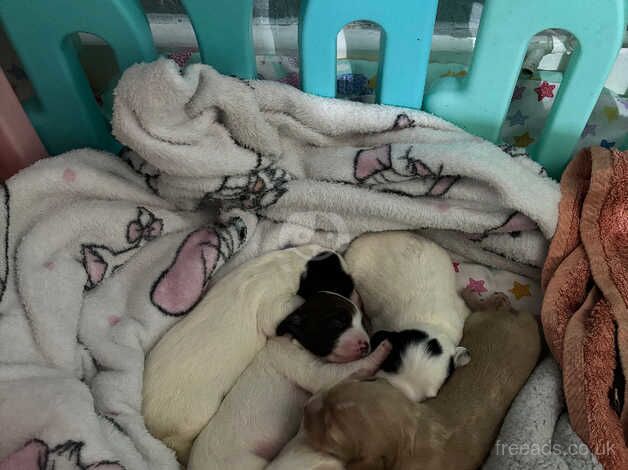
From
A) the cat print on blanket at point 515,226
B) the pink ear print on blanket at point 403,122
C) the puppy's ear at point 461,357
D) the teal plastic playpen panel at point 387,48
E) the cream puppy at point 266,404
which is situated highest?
the teal plastic playpen panel at point 387,48

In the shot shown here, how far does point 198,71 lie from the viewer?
954 mm

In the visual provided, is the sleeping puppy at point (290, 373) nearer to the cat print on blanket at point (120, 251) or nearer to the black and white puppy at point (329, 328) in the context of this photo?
the black and white puppy at point (329, 328)

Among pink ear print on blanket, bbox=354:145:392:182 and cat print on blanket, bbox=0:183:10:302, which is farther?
pink ear print on blanket, bbox=354:145:392:182

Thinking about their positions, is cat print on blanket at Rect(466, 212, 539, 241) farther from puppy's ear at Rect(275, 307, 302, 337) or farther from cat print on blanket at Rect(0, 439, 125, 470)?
cat print on blanket at Rect(0, 439, 125, 470)

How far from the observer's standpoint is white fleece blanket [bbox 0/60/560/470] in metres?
0.91

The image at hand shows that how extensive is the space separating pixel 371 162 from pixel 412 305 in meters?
0.27

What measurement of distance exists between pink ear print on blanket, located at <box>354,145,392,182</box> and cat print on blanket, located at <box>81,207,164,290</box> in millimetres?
383

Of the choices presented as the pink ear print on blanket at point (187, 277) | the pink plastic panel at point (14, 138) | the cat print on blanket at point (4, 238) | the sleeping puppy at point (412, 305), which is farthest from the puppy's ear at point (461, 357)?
the pink plastic panel at point (14, 138)

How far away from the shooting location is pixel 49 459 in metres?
0.77

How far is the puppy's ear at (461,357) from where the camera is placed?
955 mm

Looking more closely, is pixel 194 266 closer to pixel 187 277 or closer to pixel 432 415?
pixel 187 277

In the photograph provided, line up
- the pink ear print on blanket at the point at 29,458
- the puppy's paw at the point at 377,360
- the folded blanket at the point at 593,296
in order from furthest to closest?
the puppy's paw at the point at 377,360 → the folded blanket at the point at 593,296 → the pink ear print on blanket at the point at 29,458

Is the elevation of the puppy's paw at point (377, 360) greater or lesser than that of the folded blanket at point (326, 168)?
lesser

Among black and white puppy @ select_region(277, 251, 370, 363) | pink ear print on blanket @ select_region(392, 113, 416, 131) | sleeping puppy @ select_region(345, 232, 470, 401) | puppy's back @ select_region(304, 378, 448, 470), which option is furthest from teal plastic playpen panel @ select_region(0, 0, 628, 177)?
puppy's back @ select_region(304, 378, 448, 470)
